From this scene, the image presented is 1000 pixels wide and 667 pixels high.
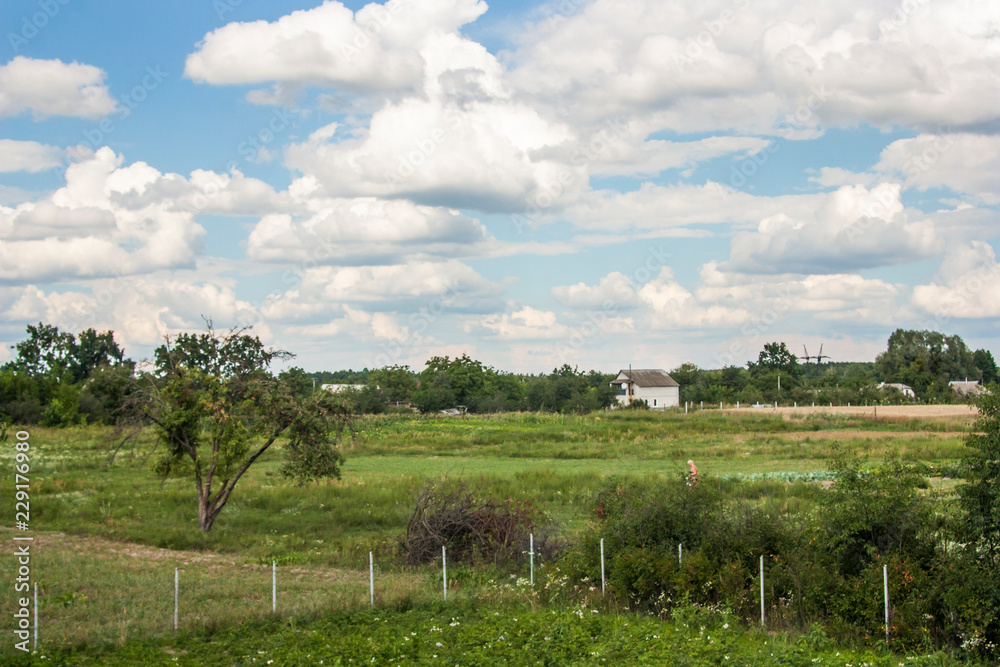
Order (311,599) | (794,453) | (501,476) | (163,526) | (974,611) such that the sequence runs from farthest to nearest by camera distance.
Answer: (794,453), (501,476), (163,526), (311,599), (974,611)

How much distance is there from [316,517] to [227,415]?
214 inches

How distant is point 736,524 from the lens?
1722cm

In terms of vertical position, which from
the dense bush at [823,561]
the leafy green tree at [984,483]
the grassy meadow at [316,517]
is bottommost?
the grassy meadow at [316,517]

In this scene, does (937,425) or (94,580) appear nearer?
(94,580)

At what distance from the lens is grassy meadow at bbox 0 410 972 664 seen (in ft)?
48.5

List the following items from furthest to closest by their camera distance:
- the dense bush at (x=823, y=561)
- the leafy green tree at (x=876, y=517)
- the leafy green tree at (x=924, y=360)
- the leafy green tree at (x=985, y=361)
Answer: the leafy green tree at (x=985, y=361), the leafy green tree at (x=924, y=360), the leafy green tree at (x=876, y=517), the dense bush at (x=823, y=561)

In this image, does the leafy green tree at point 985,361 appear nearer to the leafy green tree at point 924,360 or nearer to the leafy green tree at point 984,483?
the leafy green tree at point 924,360

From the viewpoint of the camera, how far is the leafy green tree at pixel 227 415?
2647 cm

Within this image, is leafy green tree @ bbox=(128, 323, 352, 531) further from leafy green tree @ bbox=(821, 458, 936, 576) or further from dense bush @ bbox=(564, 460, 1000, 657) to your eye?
leafy green tree @ bbox=(821, 458, 936, 576)

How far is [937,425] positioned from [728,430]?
1625 cm

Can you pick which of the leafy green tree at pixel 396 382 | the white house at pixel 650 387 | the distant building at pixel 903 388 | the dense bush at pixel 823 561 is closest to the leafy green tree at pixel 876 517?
the dense bush at pixel 823 561

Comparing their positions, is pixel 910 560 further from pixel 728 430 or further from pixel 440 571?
pixel 728 430

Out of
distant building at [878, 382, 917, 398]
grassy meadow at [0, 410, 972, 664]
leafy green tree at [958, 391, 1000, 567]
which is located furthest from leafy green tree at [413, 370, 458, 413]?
leafy green tree at [958, 391, 1000, 567]

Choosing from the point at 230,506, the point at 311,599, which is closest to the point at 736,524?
the point at 311,599
